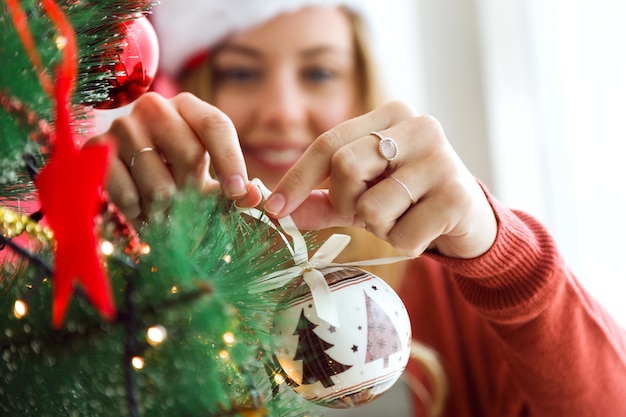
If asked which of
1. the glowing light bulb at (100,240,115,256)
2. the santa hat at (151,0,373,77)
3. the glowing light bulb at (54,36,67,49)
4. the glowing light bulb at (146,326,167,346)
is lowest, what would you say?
the santa hat at (151,0,373,77)

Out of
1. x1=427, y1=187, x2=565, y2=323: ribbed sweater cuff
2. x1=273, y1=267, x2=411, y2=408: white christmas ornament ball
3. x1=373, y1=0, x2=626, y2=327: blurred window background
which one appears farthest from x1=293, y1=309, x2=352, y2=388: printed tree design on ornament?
x1=373, y1=0, x2=626, y2=327: blurred window background

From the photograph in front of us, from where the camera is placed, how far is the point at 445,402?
1188 millimetres

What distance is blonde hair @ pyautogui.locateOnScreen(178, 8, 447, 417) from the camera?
1162 millimetres

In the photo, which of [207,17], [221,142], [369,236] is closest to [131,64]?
[221,142]

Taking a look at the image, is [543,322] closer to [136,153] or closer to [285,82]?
[136,153]

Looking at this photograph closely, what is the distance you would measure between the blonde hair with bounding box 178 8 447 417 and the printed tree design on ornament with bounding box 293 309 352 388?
0.82m

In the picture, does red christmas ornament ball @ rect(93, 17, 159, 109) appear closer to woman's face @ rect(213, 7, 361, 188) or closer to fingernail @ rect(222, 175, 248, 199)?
fingernail @ rect(222, 175, 248, 199)

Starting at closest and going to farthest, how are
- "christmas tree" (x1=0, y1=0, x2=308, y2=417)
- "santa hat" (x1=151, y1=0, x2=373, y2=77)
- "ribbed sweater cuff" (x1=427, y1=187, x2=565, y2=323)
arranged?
"christmas tree" (x1=0, y1=0, x2=308, y2=417) → "ribbed sweater cuff" (x1=427, y1=187, x2=565, y2=323) → "santa hat" (x1=151, y1=0, x2=373, y2=77)

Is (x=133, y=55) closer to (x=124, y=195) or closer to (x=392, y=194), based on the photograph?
(x=124, y=195)

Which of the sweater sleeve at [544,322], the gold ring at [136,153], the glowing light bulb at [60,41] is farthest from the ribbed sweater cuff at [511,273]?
the glowing light bulb at [60,41]

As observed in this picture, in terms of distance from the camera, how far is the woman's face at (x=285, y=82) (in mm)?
1188

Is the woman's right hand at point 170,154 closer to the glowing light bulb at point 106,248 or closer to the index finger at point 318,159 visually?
the index finger at point 318,159

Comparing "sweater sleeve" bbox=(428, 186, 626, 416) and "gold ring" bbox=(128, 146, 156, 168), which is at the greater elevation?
"gold ring" bbox=(128, 146, 156, 168)

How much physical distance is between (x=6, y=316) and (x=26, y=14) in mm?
135
